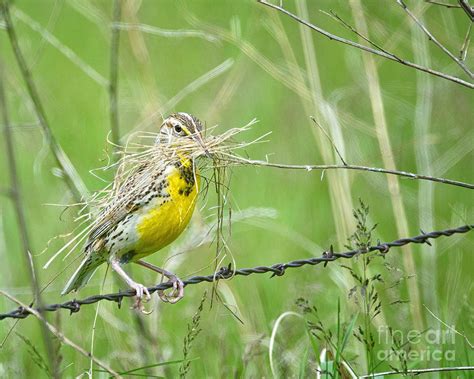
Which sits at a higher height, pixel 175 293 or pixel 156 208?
pixel 156 208

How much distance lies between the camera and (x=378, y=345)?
6438 mm

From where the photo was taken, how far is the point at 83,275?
5.75 metres

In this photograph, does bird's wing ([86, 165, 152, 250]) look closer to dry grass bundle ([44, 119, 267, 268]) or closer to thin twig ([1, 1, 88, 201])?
dry grass bundle ([44, 119, 267, 268])

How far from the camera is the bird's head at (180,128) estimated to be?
5.08 metres

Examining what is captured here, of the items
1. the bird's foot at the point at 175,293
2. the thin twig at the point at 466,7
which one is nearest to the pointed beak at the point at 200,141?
the bird's foot at the point at 175,293

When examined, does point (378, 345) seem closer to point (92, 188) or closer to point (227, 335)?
point (227, 335)

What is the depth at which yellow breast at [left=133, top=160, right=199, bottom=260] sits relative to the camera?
5.34 m

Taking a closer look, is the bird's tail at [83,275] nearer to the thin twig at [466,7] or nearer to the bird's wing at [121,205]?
the bird's wing at [121,205]

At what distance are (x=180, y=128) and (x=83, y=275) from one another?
1.01m

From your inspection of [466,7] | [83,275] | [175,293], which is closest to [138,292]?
[175,293]

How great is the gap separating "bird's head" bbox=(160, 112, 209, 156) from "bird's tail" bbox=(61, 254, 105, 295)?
0.74m

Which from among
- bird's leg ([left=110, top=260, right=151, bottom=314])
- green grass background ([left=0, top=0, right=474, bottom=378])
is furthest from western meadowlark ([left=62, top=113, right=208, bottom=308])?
green grass background ([left=0, top=0, right=474, bottom=378])

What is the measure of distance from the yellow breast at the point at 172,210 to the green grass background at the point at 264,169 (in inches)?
20.2

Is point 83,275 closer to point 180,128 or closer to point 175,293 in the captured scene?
point 175,293
